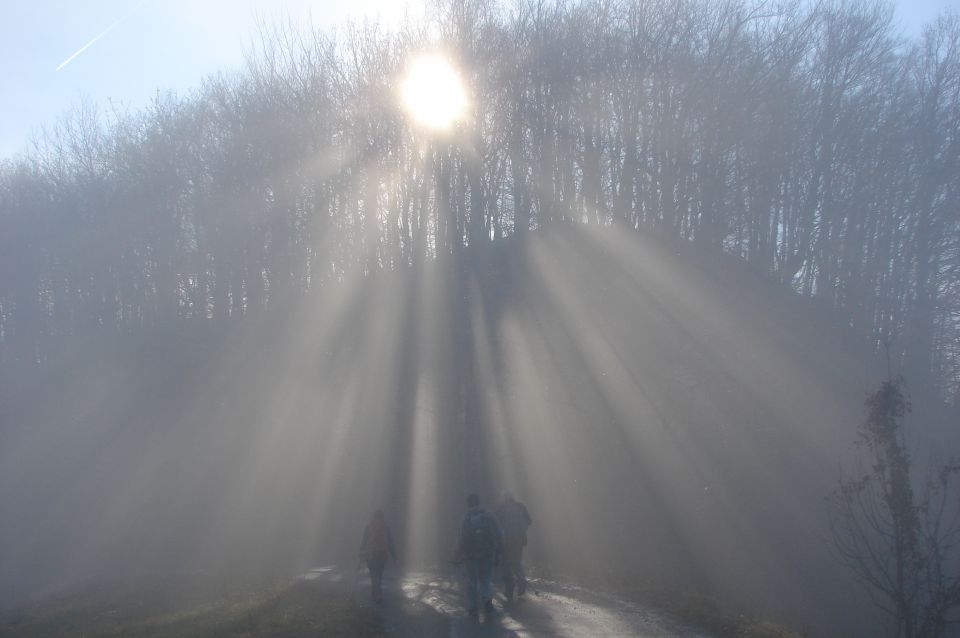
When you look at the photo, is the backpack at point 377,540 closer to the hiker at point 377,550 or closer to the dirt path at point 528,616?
the hiker at point 377,550

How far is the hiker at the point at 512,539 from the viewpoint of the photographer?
14.7 metres

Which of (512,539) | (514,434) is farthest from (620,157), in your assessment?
(512,539)

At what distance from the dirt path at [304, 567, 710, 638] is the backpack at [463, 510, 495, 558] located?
0.97 m

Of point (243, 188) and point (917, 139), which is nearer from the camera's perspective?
point (917, 139)

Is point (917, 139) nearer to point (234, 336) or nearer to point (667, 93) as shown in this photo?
point (667, 93)

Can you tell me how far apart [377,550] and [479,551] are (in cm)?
239

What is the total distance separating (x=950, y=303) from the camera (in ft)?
123

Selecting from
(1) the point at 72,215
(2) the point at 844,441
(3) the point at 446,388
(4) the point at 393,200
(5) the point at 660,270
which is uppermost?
(1) the point at 72,215

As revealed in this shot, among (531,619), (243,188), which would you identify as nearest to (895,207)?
(243,188)

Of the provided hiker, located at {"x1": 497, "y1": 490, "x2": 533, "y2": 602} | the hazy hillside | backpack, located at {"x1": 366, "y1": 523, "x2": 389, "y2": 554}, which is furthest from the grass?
the hazy hillside

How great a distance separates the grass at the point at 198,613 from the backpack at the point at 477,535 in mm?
1682

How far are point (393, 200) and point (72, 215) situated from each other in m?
20.9

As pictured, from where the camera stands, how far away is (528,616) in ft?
44.2

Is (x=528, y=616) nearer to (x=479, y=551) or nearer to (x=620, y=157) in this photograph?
(x=479, y=551)
